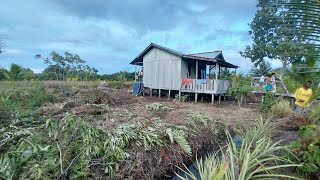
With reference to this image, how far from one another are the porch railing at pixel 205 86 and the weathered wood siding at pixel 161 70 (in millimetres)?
598

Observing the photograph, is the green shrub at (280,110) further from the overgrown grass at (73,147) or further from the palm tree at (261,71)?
the palm tree at (261,71)

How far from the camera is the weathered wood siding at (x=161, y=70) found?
15.3 meters

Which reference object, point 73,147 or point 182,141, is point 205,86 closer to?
point 182,141

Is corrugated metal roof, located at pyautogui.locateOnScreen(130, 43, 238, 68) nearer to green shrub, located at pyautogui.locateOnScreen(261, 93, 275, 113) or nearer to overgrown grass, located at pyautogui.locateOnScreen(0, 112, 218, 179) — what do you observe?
green shrub, located at pyautogui.locateOnScreen(261, 93, 275, 113)

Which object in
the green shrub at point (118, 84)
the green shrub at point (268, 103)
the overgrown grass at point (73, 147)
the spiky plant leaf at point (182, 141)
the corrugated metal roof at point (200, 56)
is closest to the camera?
the overgrown grass at point (73, 147)

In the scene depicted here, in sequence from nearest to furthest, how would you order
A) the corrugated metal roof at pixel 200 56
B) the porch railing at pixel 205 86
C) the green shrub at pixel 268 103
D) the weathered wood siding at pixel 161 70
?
1. the green shrub at pixel 268 103
2. the porch railing at pixel 205 86
3. the corrugated metal roof at pixel 200 56
4. the weathered wood siding at pixel 161 70

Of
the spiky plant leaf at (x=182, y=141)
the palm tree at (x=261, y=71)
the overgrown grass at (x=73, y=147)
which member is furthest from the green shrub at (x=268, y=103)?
the palm tree at (x=261, y=71)

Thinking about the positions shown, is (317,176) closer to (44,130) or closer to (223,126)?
(223,126)

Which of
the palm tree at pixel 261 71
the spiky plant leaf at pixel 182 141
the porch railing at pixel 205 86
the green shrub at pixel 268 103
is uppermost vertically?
the palm tree at pixel 261 71

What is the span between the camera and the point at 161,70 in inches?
642

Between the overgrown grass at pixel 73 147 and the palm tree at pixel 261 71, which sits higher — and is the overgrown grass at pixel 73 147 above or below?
below

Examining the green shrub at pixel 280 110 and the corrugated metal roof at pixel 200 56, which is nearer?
the green shrub at pixel 280 110

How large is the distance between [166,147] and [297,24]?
13.4ft

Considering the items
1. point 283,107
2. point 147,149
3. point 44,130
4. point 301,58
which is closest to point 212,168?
point 147,149
